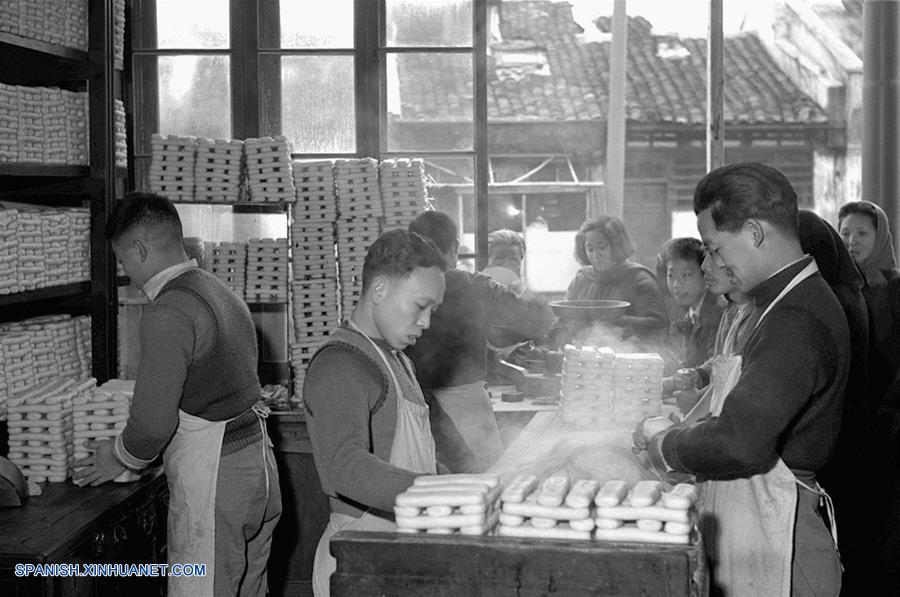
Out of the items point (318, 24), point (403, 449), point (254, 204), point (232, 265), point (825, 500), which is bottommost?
point (825, 500)

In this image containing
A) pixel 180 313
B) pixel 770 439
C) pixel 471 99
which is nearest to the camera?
pixel 770 439

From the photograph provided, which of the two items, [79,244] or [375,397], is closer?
[375,397]

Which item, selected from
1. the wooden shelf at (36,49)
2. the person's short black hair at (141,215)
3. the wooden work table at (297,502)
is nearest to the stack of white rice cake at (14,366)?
the person's short black hair at (141,215)

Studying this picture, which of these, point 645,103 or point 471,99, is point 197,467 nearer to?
point 471,99

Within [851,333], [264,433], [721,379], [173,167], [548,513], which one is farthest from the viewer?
[173,167]

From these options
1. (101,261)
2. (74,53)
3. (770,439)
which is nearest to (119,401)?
(101,261)

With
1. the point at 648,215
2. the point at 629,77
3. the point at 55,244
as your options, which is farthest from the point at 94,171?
the point at 629,77

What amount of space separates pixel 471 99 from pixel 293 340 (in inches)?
83.0

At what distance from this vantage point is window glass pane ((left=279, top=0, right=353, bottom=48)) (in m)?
6.86

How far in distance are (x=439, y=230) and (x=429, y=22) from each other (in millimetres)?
2417

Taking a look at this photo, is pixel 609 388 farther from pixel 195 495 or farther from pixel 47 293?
pixel 47 293

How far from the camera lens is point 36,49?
4676 mm

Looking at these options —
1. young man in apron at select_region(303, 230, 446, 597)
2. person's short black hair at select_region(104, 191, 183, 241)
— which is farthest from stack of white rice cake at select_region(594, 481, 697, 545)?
person's short black hair at select_region(104, 191, 183, 241)

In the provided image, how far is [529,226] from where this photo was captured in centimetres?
1210
